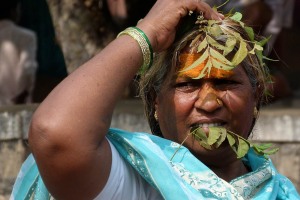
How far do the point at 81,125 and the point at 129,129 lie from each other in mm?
3897

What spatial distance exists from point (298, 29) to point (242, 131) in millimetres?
7232

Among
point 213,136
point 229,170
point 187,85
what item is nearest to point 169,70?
point 187,85

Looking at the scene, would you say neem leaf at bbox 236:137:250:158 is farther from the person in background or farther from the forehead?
the person in background

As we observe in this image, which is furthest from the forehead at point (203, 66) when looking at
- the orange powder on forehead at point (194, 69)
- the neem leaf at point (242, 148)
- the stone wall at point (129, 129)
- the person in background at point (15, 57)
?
the person in background at point (15, 57)

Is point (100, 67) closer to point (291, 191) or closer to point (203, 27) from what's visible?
point (203, 27)

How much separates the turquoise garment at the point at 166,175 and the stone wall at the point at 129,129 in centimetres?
335

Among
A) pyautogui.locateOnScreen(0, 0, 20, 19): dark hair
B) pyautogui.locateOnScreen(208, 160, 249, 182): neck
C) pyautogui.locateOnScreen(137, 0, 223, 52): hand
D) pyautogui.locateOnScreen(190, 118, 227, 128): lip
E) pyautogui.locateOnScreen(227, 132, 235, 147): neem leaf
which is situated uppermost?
pyautogui.locateOnScreen(137, 0, 223, 52): hand

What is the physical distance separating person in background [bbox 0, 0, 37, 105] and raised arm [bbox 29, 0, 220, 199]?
601 centimetres

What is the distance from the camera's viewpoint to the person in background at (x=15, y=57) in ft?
30.5

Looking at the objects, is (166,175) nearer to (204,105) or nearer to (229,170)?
(204,105)

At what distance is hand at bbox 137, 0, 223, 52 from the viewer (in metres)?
3.48

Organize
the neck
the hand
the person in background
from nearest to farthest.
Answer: the hand
the neck
the person in background

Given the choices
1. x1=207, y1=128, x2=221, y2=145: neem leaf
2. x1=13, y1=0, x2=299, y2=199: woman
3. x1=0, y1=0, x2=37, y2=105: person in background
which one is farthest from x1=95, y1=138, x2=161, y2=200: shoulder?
x1=0, y1=0, x2=37, y2=105: person in background

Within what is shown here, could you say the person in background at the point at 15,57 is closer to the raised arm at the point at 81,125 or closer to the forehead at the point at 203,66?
the forehead at the point at 203,66
